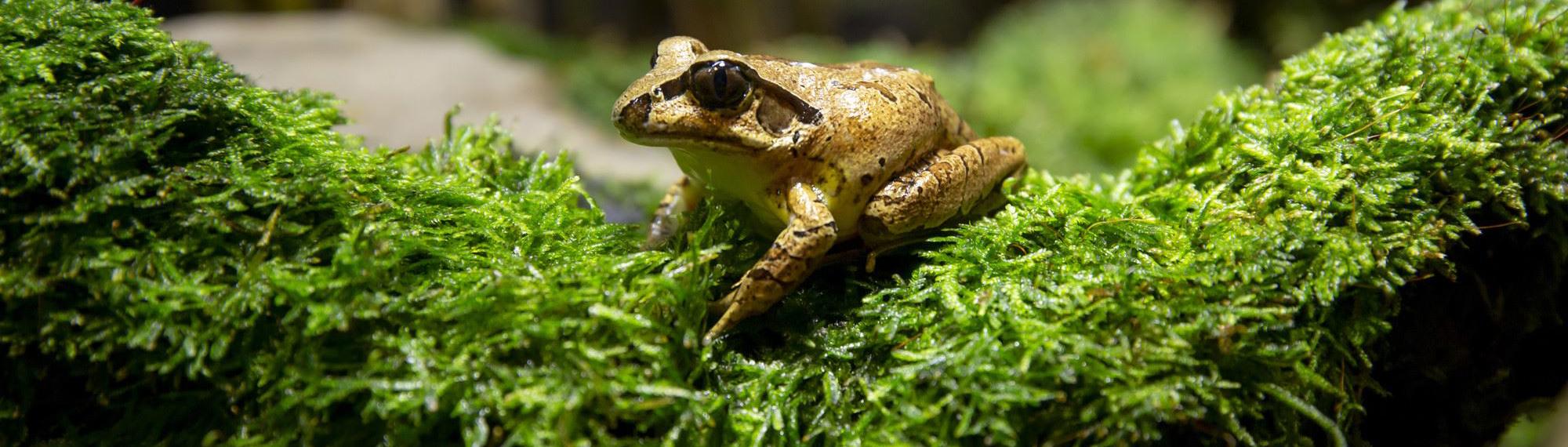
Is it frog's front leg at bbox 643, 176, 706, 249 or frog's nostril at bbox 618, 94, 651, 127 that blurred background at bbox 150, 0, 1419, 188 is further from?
frog's nostril at bbox 618, 94, 651, 127

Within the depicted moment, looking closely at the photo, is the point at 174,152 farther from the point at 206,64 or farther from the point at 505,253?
the point at 505,253

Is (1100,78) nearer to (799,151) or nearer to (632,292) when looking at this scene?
(799,151)

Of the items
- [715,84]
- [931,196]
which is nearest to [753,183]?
[715,84]

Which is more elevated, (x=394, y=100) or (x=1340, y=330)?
(x=1340, y=330)

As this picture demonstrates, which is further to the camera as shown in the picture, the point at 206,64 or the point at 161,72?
the point at 206,64

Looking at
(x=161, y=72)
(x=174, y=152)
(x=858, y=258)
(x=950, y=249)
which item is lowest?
(x=174, y=152)

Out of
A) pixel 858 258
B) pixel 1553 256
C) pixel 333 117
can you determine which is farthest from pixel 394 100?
pixel 1553 256

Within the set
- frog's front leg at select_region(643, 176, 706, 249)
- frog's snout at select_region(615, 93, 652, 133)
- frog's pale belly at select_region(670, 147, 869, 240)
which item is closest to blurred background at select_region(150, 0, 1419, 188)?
frog's front leg at select_region(643, 176, 706, 249)
